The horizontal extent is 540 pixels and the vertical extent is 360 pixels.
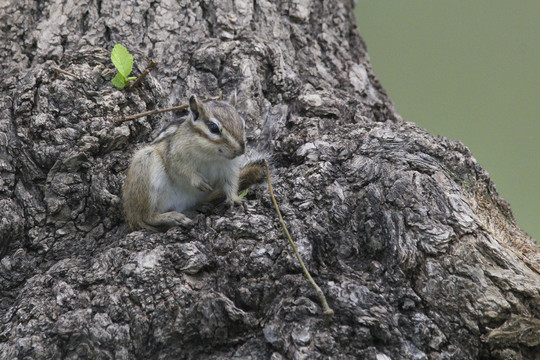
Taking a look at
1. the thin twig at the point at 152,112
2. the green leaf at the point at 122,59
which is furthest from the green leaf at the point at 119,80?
the thin twig at the point at 152,112

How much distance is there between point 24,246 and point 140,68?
131 cm

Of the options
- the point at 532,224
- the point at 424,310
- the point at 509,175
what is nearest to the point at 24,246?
the point at 424,310

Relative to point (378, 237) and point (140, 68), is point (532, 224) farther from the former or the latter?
point (140, 68)

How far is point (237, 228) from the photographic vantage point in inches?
128

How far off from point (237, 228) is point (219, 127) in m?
0.84

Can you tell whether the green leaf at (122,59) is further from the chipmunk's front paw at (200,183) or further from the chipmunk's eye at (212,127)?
the chipmunk's front paw at (200,183)

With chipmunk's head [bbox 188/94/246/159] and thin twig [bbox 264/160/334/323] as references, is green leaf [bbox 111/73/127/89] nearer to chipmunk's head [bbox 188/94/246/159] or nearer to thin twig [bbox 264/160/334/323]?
chipmunk's head [bbox 188/94/246/159]

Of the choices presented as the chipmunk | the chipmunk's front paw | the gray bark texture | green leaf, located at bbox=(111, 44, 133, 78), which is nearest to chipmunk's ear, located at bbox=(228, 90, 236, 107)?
the chipmunk

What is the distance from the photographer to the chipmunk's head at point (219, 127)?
384 centimetres

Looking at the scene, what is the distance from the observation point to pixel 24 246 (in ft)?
11.8

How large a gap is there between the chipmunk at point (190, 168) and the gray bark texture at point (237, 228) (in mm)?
169

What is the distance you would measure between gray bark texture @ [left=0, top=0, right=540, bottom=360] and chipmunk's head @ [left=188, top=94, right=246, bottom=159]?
0.87 ft

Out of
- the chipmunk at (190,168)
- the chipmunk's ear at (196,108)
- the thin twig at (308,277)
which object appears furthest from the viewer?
the chipmunk's ear at (196,108)

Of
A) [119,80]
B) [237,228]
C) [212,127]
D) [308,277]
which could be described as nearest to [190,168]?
[212,127]
